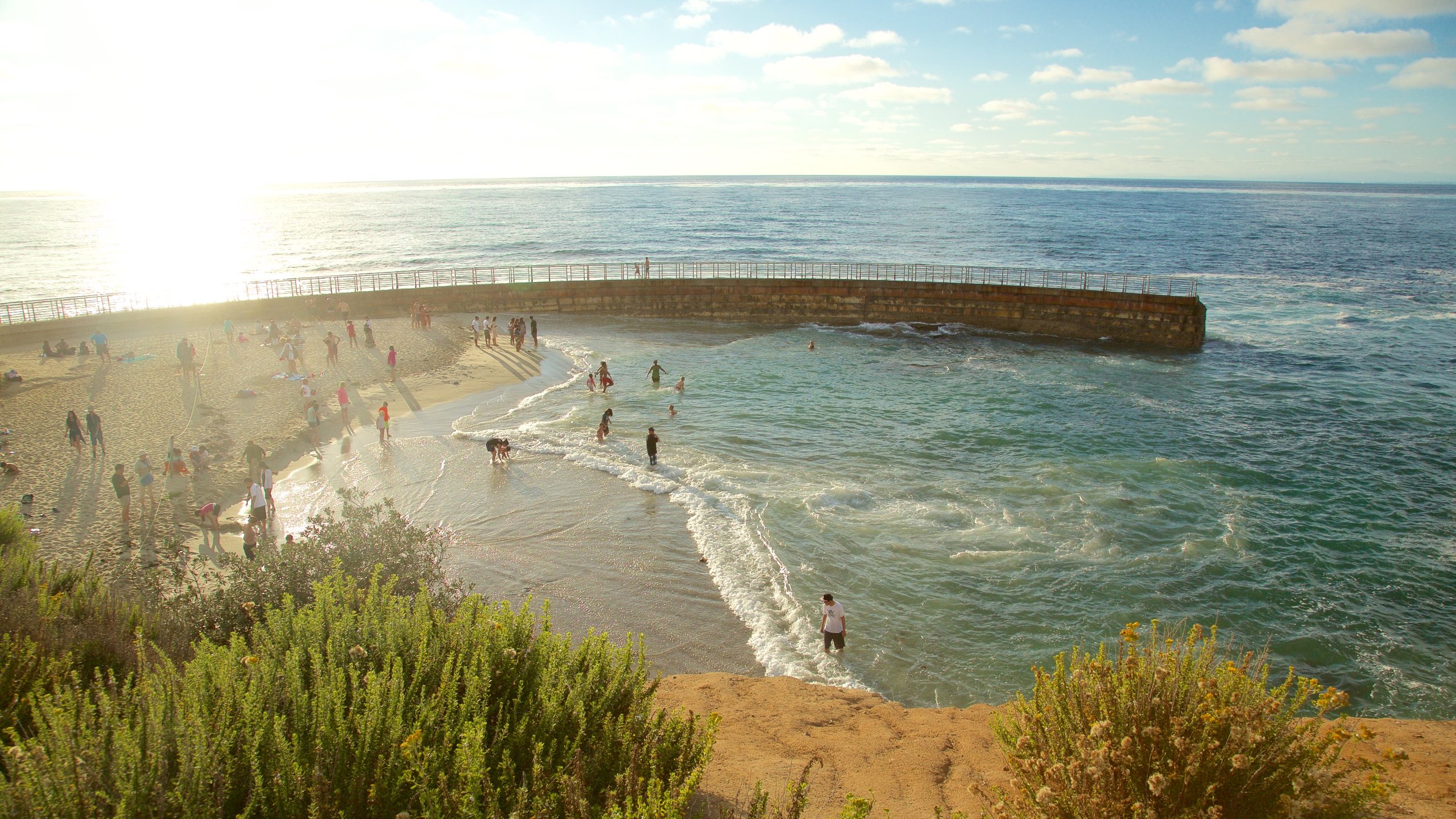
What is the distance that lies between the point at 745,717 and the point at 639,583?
489 cm

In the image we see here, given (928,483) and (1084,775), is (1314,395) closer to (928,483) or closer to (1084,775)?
(928,483)

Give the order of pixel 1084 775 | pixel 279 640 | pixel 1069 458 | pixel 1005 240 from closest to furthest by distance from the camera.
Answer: pixel 1084 775
pixel 279 640
pixel 1069 458
pixel 1005 240

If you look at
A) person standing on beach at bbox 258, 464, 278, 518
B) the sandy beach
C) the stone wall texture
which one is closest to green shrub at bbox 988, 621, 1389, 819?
the sandy beach

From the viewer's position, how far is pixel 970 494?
59.7 feet

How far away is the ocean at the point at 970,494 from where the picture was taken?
12516mm

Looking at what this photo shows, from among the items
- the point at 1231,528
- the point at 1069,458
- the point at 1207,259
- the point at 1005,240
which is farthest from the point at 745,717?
the point at 1005,240

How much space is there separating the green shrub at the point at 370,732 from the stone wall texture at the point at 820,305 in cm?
3462

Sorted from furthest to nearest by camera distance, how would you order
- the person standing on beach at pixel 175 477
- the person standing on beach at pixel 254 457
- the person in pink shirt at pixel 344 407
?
the person in pink shirt at pixel 344 407 → the person standing on beach at pixel 254 457 → the person standing on beach at pixel 175 477

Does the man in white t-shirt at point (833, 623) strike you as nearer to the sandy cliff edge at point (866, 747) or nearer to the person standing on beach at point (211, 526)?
the sandy cliff edge at point (866, 747)

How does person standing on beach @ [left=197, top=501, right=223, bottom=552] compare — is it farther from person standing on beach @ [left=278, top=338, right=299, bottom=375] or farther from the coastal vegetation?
person standing on beach @ [left=278, top=338, right=299, bottom=375]

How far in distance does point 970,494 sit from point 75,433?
2167 cm

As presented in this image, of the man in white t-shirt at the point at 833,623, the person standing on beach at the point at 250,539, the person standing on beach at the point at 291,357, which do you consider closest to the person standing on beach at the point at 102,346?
→ the person standing on beach at the point at 291,357

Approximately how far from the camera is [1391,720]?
955 cm

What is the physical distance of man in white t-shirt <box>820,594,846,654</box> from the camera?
454 inches
